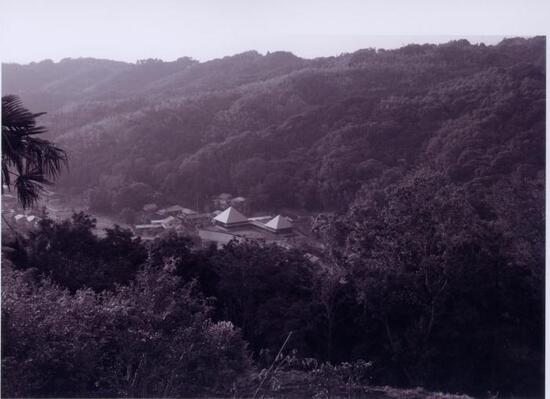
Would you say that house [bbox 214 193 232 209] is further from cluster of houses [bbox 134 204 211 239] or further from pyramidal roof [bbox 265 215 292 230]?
pyramidal roof [bbox 265 215 292 230]

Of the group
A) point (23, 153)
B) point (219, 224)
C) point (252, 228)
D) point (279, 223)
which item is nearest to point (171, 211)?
point (219, 224)

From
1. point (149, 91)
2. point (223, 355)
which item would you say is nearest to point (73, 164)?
point (149, 91)

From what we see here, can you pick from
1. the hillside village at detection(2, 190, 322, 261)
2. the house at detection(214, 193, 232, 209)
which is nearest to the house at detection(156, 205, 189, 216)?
the hillside village at detection(2, 190, 322, 261)

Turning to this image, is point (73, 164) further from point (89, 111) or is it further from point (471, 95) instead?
point (471, 95)

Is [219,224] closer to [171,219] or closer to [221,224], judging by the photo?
[221,224]

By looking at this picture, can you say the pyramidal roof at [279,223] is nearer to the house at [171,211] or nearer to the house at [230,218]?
the house at [230,218]

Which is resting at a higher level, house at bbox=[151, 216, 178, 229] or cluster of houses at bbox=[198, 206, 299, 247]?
house at bbox=[151, 216, 178, 229]
